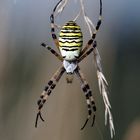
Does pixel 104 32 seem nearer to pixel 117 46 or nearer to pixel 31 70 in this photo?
pixel 117 46

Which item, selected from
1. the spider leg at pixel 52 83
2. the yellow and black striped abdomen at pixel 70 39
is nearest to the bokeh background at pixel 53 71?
the spider leg at pixel 52 83

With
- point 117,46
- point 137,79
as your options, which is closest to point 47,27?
point 117,46

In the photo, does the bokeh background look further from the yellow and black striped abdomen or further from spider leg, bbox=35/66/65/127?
the yellow and black striped abdomen

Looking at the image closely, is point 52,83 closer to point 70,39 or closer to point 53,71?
point 70,39

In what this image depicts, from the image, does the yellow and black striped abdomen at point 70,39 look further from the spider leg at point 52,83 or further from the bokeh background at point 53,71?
the bokeh background at point 53,71

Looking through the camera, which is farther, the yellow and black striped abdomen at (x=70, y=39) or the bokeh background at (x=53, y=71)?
the bokeh background at (x=53, y=71)
